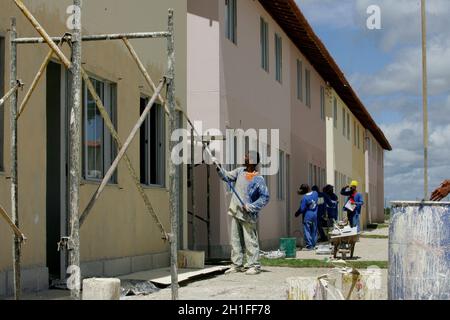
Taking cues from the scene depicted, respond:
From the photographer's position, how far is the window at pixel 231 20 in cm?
1964

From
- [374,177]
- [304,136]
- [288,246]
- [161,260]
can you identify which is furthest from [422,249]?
[374,177]

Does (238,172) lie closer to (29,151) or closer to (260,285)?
(260,285)

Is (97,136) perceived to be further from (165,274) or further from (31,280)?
(31,280)

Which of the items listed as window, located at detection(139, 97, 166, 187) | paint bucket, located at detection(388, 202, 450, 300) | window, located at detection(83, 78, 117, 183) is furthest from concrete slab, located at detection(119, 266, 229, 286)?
paint bucket, located at detection(388, 202, 450, 300)

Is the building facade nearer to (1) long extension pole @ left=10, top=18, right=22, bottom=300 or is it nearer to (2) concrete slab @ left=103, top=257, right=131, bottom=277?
(2) concrete slab @ left=103, top=257, right=131, bottom=277

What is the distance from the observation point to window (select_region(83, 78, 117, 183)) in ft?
40.9

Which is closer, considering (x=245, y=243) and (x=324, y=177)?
(x=245, y=243)

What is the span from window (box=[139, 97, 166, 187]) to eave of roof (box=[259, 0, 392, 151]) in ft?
26.3

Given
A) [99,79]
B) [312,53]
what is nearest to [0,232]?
[99,79]

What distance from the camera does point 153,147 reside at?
15.3 m

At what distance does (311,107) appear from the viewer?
1272 inches

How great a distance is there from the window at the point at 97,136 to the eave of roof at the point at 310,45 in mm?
10026

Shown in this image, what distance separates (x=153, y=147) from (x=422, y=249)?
7.56 metres
